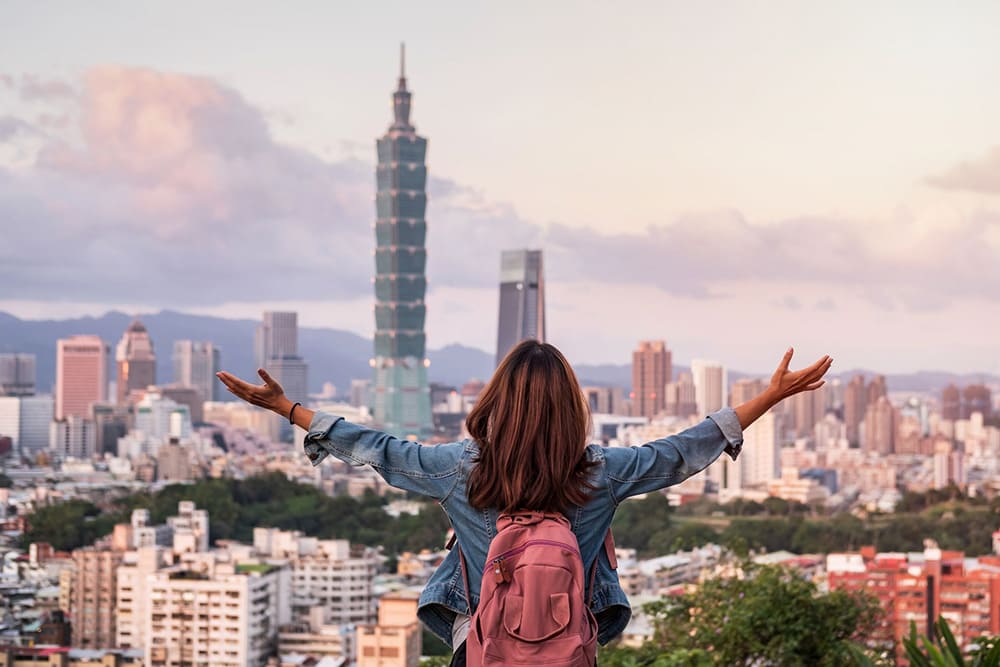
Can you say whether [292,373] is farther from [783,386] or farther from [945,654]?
[783,386]

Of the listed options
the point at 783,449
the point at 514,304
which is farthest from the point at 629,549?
the point at 514,304

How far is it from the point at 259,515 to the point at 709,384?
18.3 metres

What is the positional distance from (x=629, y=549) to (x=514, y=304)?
22.6 meters

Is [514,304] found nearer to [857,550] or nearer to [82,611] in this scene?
[857,550]

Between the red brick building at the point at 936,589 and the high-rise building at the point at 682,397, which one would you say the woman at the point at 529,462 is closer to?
the red brick building at the point at 936,589

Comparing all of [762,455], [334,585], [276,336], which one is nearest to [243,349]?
[276,336]

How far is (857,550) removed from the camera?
15.4 metres

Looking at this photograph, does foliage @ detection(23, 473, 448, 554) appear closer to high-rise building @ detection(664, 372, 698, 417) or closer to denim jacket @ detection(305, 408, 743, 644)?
denim jacket @ detection(305, 408, 743, 644)

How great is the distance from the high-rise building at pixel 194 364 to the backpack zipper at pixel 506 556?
45.2 metres

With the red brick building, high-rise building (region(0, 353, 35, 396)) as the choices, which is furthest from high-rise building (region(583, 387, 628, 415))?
the red brick building

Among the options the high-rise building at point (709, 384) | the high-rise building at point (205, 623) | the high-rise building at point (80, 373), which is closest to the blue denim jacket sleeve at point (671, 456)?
the high-rise building at point (205, 623)

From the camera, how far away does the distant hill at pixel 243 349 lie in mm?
39625

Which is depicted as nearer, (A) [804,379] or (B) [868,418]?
(A) [804,379]

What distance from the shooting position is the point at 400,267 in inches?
1537
